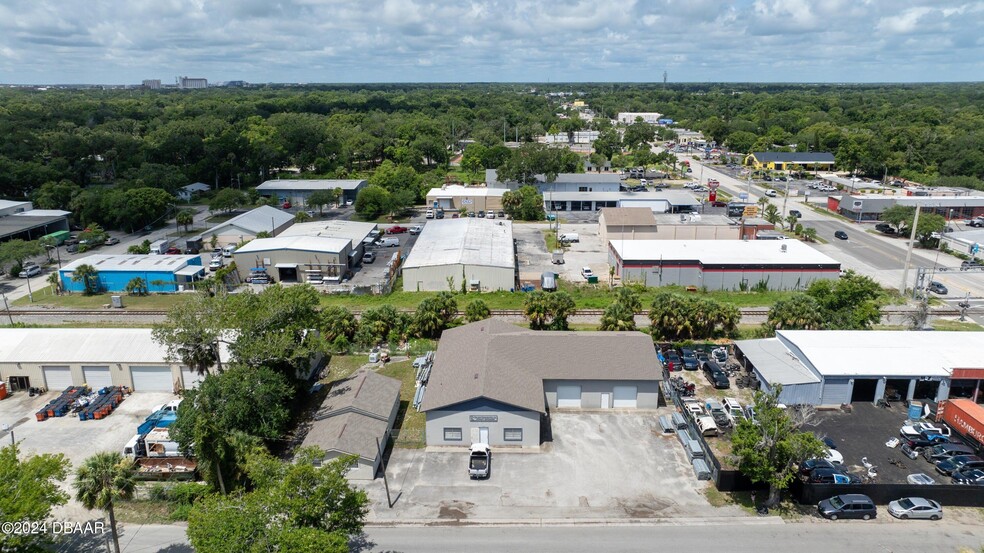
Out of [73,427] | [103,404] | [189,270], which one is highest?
[189,270]

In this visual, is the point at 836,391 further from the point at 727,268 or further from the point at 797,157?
the point at 797,157

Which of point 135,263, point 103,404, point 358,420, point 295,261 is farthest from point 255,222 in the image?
point 358,420

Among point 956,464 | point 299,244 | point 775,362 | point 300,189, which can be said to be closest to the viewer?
point 956,464

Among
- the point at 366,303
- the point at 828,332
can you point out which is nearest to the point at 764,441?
the point at 828,332

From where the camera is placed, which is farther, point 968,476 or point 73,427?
point 73,427

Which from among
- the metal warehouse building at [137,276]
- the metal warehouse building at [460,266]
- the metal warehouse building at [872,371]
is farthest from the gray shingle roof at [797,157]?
the metal warehouse building at [137,276]

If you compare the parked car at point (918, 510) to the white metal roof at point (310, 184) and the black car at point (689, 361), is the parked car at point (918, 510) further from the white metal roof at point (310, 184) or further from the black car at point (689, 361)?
the white metal roof at point (310, 184)

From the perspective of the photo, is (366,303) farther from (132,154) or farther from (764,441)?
(132,154)
